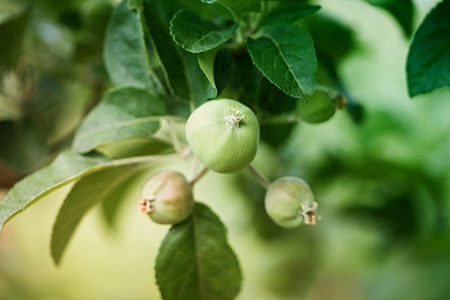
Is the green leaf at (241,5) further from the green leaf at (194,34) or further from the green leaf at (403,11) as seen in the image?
the green leaf at (403,11)

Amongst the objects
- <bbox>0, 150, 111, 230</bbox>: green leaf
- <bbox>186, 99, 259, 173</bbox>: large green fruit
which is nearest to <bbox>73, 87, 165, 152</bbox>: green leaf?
<bbox>0, 150, 111, 230</bbox>: green leaf

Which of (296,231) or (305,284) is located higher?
(296,231)

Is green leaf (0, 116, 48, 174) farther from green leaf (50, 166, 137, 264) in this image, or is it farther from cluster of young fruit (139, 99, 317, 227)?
cluster of young fruit (139, 99, 317, 227)

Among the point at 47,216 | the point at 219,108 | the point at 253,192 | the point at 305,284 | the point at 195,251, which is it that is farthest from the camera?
the point at 47,216

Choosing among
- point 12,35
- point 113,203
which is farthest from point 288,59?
point 113,203

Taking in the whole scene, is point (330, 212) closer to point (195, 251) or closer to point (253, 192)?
point (253, 192)

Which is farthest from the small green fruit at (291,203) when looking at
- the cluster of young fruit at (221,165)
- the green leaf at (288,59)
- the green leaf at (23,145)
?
the green leaf at (23,145)

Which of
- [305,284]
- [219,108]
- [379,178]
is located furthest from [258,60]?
[305,284]
